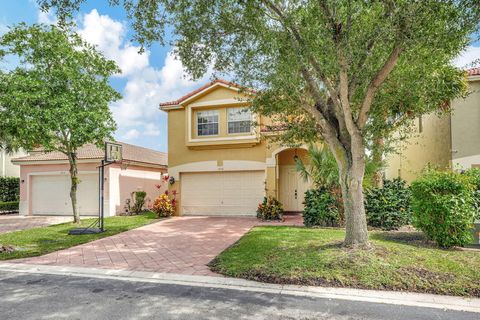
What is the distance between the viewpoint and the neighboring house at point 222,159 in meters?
16.5

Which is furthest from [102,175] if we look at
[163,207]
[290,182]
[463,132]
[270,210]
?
[463,132]

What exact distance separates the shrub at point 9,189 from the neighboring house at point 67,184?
4.54m


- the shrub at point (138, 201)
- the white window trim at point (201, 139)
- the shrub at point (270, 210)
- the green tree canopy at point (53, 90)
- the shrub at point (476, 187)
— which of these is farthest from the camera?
the shrub at point (138, 201)

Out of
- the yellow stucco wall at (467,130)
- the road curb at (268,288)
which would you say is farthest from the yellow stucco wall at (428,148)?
the road curb at (268,288)

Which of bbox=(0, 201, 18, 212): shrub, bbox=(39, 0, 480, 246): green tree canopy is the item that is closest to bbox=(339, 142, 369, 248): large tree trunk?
bbox=(39, 0, 480, 246): green tree canopy

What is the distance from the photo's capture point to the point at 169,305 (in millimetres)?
5227

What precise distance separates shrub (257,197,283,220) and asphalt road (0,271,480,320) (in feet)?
30.6

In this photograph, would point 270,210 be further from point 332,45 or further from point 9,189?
point 9,189

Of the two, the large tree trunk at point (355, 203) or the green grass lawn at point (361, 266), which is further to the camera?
the large tree trunk at point (355, 203)

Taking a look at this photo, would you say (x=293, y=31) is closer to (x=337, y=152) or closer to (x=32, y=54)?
(x=337, y=152)

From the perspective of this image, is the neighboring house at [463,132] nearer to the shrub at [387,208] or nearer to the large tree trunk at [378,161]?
the large tree trunk at [378,161]

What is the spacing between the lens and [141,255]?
8.63m

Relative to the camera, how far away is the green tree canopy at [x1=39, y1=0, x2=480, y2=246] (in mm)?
6285

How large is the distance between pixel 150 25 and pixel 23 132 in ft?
27.1
